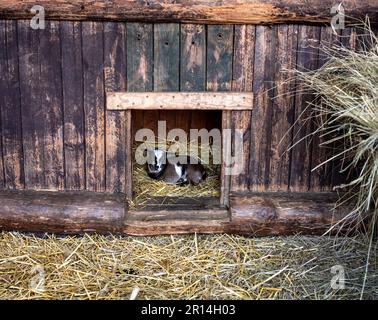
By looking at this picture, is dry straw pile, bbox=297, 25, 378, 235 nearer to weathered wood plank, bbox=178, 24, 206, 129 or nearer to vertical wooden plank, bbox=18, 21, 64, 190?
weathered wood plank, bbox=178, 24, 206, 129

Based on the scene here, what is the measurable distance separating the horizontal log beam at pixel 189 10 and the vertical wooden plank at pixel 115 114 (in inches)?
5.3

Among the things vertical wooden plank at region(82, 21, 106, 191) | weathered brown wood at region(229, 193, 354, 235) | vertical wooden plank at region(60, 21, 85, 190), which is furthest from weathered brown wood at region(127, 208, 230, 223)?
vertical wooden plank at region(60, 21, 85, 190)

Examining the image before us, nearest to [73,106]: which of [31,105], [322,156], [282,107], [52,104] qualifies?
[52,104]

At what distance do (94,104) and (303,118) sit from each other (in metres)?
1.57

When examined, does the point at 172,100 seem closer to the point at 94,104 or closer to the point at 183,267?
the point at 94,104

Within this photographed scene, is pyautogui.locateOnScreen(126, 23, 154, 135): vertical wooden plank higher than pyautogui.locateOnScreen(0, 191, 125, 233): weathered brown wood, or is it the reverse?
pyautogui.locateOnScreen(126, 23, 154, 135): vertical wooden plank

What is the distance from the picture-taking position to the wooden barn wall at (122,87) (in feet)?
Result: 12.5

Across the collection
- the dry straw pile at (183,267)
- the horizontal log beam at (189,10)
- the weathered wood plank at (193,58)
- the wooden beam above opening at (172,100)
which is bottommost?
the dry straw pile at (183,267)

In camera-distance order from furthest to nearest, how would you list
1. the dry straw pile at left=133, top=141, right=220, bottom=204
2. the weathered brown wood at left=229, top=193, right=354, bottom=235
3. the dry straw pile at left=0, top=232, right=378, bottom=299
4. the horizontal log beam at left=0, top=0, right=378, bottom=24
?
the dry straw pile at left=133, top=141, right=220, bottom=204
the weathered brown wood at left=229, top=193, right=354, bottom=235
the horizontal log beam at left=0, top=0, right=378, bottom=24
the dry straw pile at left=0, top=232, right=378, bottom=299

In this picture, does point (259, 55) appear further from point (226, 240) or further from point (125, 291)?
point (125, 291)

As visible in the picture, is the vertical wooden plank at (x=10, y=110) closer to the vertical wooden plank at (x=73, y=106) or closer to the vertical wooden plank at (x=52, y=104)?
the vertical wooden plank at (x=52, y=104)

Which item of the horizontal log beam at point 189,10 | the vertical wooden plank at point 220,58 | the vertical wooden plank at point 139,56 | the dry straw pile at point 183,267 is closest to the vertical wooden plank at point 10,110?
the horizontal log beam at point 189,10

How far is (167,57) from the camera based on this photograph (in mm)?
3826

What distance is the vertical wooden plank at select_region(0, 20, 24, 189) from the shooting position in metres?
3.82
